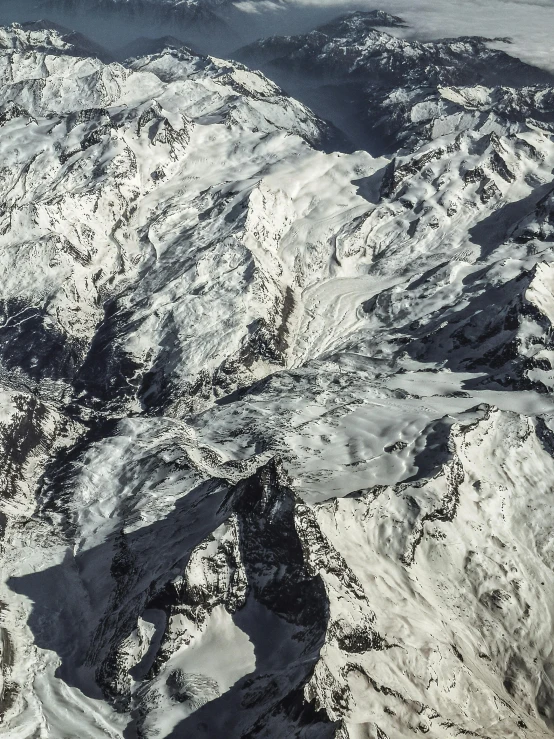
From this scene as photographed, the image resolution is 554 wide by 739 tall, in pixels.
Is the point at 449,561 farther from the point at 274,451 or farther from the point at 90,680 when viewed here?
the point at 90,680

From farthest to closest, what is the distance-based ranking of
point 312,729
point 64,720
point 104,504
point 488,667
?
1. point 104,504
2. point 488,667
3. point 64,720
4. point 312,729

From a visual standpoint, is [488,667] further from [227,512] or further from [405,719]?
[227,512]

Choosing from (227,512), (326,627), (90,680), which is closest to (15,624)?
(90,680)

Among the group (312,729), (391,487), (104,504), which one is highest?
(312,729)

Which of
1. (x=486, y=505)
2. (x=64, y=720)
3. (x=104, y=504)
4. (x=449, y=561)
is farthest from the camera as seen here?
(x=104, y=504)

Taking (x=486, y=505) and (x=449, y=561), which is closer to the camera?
(x=449, y=561)

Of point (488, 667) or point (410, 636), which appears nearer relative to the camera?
point (410, 636)

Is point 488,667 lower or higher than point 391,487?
lower

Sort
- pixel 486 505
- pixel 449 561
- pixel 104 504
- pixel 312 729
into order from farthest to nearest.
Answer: pixel 104 504, pixel 486 505, pixel 449 561, pixel 312 729

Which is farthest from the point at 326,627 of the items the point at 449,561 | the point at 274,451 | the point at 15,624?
the point at 274,451
